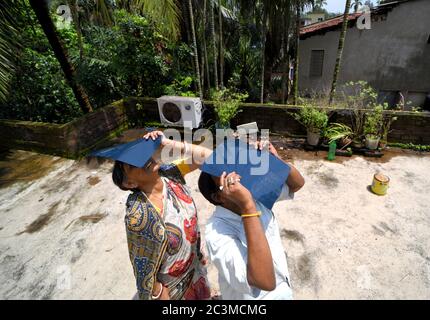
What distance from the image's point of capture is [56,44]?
18.4ft

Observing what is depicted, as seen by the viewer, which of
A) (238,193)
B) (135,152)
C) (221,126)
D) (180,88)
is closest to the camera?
(238,193)

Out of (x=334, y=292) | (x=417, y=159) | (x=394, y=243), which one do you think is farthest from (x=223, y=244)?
(x=417, y=159)

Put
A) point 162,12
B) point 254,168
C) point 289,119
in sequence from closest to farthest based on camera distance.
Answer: point 254,168 < point 162,12 < point 289,119

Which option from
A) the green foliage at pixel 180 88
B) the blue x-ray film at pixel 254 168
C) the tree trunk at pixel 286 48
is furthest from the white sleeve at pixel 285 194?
the tree trunk at pixel 286 48

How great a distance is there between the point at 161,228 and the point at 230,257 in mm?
458

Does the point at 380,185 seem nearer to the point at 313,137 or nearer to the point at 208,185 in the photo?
the point at 313,137

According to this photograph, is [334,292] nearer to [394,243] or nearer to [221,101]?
[394,243]

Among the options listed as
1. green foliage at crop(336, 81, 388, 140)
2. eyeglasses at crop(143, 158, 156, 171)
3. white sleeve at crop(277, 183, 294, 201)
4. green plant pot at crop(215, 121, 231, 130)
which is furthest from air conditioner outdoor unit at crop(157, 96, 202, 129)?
white sleeve at crop(277, 183, 294, 201)

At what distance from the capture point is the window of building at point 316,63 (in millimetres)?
10484

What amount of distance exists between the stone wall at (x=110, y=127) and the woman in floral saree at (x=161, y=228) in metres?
4.92

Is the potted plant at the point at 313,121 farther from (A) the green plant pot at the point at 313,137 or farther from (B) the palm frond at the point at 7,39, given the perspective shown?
(B) the palm frond at the point at 7,39

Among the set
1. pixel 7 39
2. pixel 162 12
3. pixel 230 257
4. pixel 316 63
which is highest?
pixel 162 12

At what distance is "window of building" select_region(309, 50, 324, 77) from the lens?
1048cm

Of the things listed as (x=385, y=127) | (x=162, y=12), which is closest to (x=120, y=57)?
(x=162, y=12)
